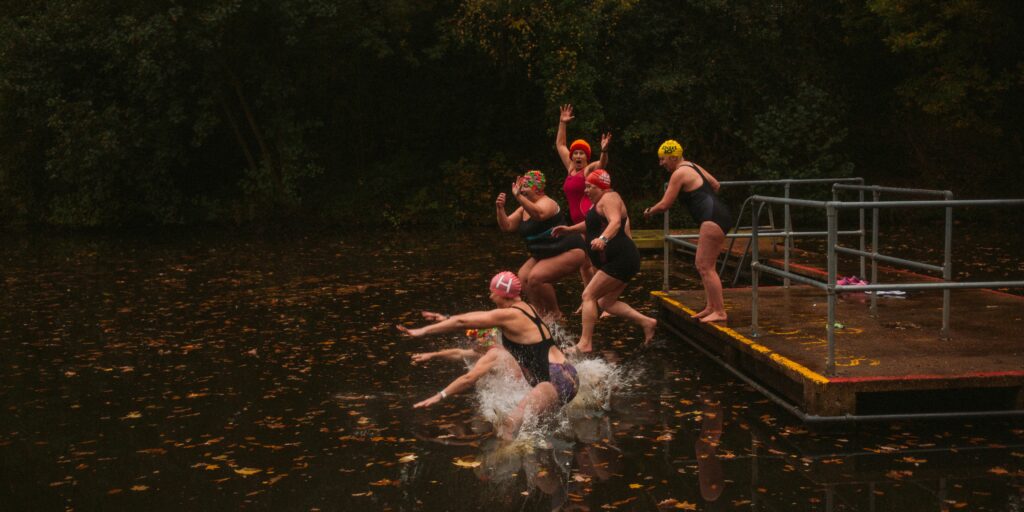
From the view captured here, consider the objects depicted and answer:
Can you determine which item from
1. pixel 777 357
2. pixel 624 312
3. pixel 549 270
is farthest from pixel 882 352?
pixel 549 270

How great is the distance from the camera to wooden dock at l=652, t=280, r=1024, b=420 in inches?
309

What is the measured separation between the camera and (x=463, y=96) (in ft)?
105

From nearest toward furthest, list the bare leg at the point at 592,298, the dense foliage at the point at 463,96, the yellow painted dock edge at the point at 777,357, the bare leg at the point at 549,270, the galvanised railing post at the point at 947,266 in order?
the yellow painted dock edge at the point at 777,357, the galvanised railing post at the point at 947,266, the bare leg at the point at 592,298, the bare leg at the point at 549,270, the dense foliage at the point at 463,96

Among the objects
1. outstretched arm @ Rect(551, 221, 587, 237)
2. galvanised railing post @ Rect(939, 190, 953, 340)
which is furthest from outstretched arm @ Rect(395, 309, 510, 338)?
galvanised railing post @ Rect(939, 190, 953, 340)

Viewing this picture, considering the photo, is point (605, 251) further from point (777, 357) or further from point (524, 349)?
point (524, 349)

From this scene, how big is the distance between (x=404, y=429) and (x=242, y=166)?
87.2 ft

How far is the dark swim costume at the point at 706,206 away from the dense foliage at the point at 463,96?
54.9 feet

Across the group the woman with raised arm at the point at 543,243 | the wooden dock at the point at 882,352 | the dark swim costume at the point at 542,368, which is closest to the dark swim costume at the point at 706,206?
the wooden dock at the point at 882,352

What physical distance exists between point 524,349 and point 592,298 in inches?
107

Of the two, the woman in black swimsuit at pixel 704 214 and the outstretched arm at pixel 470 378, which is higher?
the woman in black swimsuit at pixel 704 214

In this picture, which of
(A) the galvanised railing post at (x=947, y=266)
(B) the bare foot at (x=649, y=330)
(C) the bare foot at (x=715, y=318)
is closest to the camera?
(A) the galvanised railing post at (x=947, y=266)

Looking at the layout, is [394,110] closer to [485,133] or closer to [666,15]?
[485,133]

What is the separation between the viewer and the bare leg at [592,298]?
1086 centimetres

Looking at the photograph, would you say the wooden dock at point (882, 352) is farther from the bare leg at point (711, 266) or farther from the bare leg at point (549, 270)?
the bare leg at point (549, 270)
